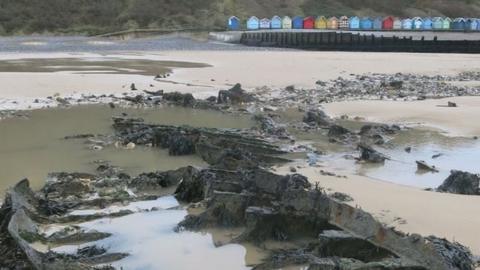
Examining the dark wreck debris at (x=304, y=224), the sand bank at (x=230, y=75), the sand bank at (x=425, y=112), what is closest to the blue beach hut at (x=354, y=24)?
the sand bank at (x=230, y=75)

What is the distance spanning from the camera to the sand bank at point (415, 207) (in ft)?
23.9

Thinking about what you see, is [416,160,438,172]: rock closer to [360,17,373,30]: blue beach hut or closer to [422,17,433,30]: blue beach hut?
[360,17,373,30]: blue beach hut

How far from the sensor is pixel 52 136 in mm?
14305

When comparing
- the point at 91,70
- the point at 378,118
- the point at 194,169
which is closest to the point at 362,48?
the point at 91,70

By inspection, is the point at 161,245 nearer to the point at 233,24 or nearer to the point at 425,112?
the point at 425,112

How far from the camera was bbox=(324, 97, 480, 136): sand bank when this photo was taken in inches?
634

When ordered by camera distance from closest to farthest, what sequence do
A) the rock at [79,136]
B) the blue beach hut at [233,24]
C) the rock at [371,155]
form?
1. the rock at [371,155]
2. the rock at [79,136]
3. the blue beach hut at [233,24]

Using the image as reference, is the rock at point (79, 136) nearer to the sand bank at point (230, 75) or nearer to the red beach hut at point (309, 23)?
the sand bank at point (230, 75)

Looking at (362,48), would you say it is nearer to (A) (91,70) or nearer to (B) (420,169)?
(A) (91,70)

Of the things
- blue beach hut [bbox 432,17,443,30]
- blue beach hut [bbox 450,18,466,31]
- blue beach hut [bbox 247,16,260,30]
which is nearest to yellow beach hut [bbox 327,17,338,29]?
blue beach hut [bbox 247,16,260,30]

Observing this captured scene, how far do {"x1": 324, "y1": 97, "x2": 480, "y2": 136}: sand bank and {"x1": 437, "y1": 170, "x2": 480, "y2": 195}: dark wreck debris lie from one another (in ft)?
19.2

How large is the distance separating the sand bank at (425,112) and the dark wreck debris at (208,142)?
5323 mm

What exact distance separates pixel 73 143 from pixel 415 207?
8.01 meters

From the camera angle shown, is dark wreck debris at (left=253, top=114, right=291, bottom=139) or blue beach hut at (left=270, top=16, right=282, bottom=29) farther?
blue beach hut at (left=270, top=16, right=282, bottom=29)
